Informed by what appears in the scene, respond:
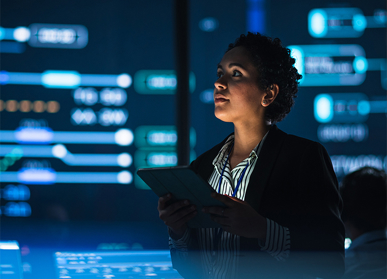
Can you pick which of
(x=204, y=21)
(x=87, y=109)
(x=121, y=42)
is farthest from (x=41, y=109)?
(x=204, y=21)

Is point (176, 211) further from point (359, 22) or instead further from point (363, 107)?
point (359, 22)

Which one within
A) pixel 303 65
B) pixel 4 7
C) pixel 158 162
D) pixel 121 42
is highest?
pixel 4 7

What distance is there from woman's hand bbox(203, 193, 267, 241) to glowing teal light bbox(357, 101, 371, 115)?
6.69 feet

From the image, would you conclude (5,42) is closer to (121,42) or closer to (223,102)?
(121,42)

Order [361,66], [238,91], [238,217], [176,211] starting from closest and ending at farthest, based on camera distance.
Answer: [238,217] < [176,211] < [238,91] < [361,66]

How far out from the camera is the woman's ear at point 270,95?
98cm

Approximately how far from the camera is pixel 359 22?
2.47 m

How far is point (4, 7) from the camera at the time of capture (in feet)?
8.09

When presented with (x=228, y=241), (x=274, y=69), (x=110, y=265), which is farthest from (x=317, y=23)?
(x=110, y=265)

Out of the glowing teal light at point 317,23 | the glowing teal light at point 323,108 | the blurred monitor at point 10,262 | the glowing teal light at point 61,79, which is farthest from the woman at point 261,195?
the glowing teal light at point 61,79

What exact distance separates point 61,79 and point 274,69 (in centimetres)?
189

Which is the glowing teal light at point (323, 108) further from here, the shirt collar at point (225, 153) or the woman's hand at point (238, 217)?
the woman's hand at point (238, 217)

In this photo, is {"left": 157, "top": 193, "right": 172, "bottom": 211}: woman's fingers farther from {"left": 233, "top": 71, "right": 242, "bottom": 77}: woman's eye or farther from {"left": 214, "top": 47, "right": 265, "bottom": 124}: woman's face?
{"left": 233, "top": 71, "right": 242, "bottom": 77}: woman's eye

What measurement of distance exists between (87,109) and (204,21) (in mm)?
1022
